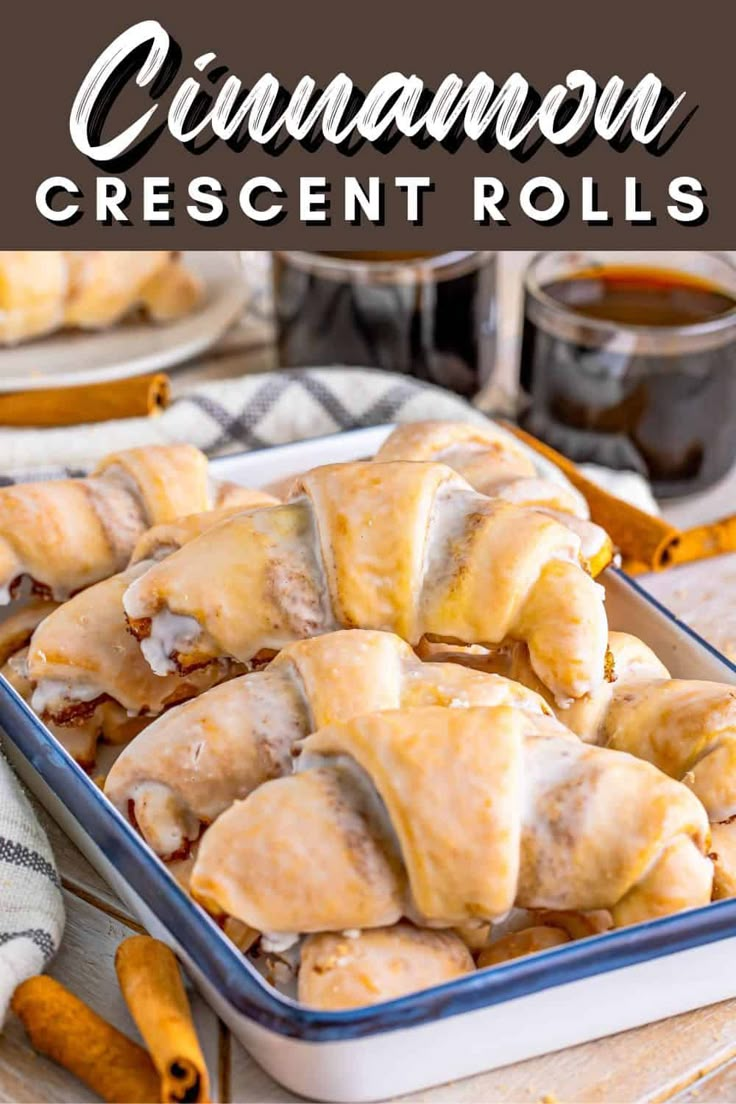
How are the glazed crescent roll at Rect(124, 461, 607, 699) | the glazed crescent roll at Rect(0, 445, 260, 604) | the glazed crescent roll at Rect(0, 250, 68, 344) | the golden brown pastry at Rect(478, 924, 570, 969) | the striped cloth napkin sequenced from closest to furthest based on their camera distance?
the golden brown pastry at Rect(478, 924, 570, 969) → the glazed crescent roll at Rect(124, 461, 607, 699) → the glazed crescent roll at Rect(0, 445, 260, 604) → the striped cloth napkin → the glazed crescent roll at Rect(0, 250, 68, 344)

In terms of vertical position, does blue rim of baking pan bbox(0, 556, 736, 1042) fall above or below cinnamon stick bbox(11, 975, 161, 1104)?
above

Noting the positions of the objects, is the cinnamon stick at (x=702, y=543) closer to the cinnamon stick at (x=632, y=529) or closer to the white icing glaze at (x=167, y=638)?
the cinnamon stick at (x=632, y=529)

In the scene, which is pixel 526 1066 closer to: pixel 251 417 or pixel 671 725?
pixel 671 725

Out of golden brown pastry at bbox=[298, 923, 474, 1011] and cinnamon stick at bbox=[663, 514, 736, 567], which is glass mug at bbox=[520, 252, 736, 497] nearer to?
cinnamon stick at bbox=[663, 514, 736, 567]

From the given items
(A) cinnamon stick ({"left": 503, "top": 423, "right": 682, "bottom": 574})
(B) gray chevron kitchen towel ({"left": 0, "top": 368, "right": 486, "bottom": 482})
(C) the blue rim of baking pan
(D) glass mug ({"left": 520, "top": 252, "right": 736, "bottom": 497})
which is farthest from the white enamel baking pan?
(D) glass mug ({"left": 520, "top": 252, "right": 736, "bottom": 497})

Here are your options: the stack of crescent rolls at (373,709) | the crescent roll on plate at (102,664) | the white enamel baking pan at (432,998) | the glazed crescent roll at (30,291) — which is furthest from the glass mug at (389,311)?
the white enamel baking pan at (432,998)

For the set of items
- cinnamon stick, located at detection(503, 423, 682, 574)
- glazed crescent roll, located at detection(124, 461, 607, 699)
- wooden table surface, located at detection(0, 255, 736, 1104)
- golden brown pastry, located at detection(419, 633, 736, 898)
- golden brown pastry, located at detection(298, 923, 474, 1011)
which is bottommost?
wooden table surface, located at detection(0, 255, 736, 1104)

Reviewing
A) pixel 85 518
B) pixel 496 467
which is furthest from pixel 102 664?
pixel 496 467
